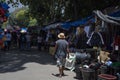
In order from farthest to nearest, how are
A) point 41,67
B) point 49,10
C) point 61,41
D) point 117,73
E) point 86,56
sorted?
point 49,10
point 41,67
point 86,56
point 61,41
point 117,73

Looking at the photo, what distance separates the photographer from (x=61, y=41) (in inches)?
524

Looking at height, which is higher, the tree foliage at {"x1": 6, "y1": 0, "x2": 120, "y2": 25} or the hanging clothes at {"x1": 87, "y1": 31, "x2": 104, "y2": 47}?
the tree foliage at {"x1": 6, "y1": 0, "x2": 120, "y2": 25}

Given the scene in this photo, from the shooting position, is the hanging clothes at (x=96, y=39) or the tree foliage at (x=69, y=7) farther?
the tree foliage at (x=69, y=7)

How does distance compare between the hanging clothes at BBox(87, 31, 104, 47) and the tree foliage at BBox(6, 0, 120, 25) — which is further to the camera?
the tree foliage at BBox(6, 0, 120, 25)

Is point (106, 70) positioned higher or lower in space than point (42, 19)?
lower

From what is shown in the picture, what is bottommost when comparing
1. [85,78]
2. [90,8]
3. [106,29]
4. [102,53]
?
[85,78]

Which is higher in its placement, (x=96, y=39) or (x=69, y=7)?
(x=69, y=7)

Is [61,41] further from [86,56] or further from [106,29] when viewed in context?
[106,29]

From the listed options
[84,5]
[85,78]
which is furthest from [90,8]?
[85,78]

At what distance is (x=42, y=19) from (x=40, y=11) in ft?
10.2

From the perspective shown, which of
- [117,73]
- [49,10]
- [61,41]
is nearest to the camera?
[117,73]

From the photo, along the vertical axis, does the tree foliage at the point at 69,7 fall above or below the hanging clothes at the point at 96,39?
above

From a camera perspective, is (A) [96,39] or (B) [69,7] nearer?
(A) [96,39]

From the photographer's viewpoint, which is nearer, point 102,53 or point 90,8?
point 102,53
